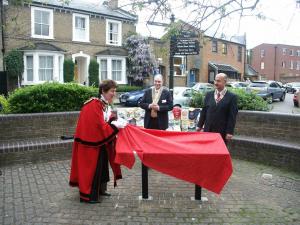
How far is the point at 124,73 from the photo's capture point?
3269 cm

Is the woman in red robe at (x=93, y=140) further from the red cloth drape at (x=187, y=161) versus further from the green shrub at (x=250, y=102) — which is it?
the green shrub at (x=250, y=102)

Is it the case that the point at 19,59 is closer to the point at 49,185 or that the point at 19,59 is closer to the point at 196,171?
the point at 49,185

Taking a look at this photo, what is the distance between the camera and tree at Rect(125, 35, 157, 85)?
31.7 metres

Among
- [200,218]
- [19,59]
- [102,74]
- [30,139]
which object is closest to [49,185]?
[30,139]

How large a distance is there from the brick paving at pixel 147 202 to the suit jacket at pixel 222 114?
1.11 m

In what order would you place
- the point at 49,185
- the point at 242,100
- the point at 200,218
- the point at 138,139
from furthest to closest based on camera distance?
the point at 242,100 → the point at 49,185 → the point at 138,139 → the point at 200,218

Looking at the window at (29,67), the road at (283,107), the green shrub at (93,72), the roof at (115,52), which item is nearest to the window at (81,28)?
the roof at (115,52)

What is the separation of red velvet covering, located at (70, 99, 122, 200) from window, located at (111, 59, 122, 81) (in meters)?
26.6

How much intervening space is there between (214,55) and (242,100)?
3544 centimetres

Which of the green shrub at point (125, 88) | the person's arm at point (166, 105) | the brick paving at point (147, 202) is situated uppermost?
the green shrub at point (125, 88)

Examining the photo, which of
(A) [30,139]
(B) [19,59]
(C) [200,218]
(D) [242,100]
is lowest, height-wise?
(C) [200,218]

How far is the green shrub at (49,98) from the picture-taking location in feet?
29.0

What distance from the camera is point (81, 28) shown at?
29.7 m

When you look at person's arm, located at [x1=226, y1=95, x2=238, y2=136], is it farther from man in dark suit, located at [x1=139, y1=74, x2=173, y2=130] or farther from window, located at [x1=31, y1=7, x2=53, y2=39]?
window, located at [x1=31, y1=7, x2=53, y2=39]
